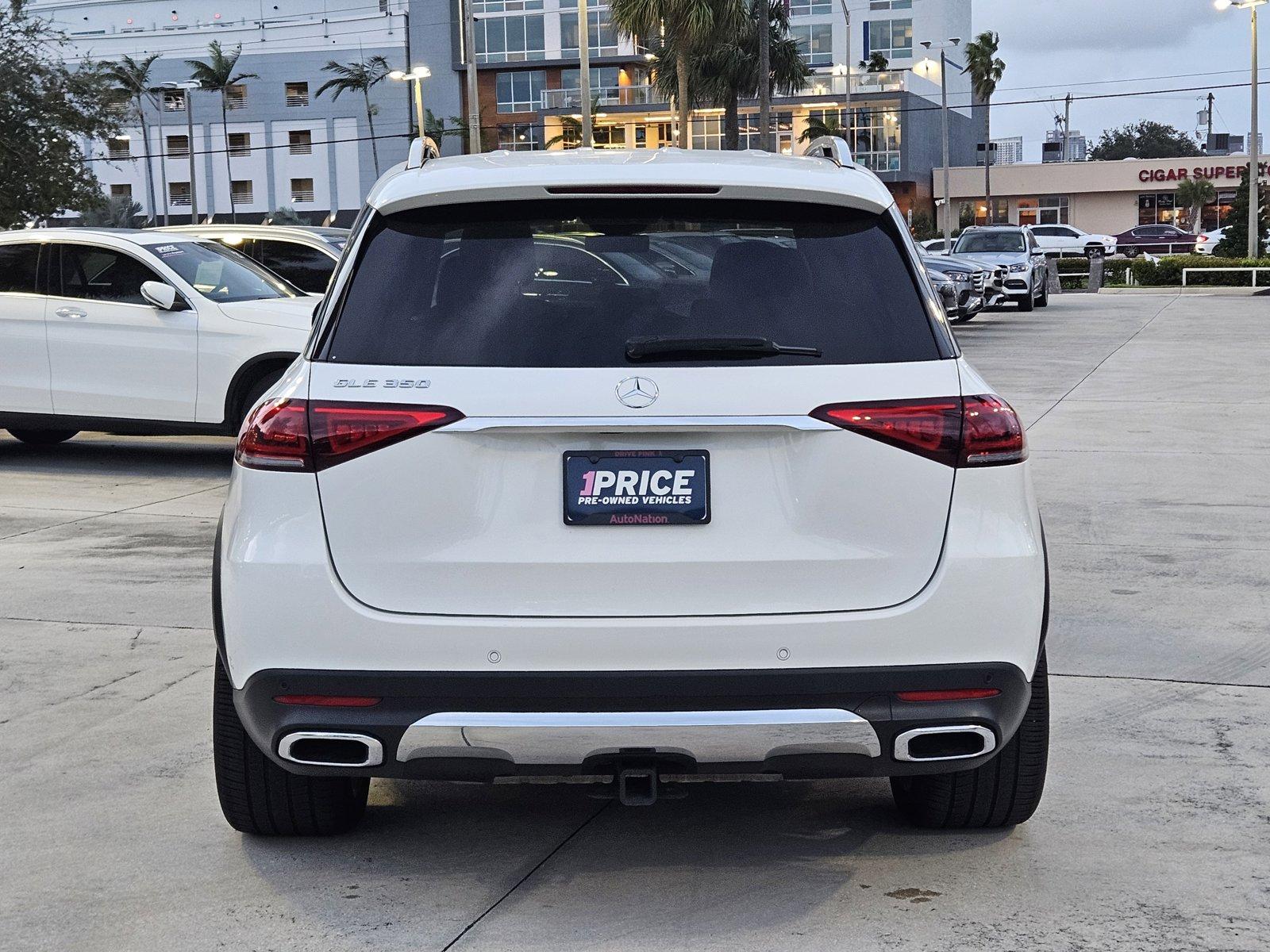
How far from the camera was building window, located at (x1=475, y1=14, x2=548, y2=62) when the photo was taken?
287 feet

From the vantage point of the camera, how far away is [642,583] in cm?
346

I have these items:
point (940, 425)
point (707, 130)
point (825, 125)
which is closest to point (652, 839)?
point (940, 425)

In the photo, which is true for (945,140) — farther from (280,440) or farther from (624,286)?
(280,440)

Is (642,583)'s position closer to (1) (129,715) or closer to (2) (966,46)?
(1) (129,715)

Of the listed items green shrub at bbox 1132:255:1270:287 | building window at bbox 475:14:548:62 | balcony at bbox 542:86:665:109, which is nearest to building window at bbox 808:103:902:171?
balcony at bbox 542:86:665:109

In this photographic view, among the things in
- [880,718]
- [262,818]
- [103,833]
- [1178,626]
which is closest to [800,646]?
[880,718]

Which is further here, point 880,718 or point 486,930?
point 486,930

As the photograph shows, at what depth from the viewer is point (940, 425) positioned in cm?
355

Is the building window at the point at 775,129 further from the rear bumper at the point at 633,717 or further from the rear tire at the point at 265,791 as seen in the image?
the rear bumper at the point at 633,717

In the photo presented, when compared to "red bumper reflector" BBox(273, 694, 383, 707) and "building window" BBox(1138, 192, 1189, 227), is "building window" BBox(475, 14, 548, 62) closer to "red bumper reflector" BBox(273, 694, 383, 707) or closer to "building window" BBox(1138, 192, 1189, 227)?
"building window" BBox(1138, 192, 1189, 227)

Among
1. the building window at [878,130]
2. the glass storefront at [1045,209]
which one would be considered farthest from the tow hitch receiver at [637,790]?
the glass storefront at [1045,209]

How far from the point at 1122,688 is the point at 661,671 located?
284cm

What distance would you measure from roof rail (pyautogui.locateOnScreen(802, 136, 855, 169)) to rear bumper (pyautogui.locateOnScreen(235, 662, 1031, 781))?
1451mm

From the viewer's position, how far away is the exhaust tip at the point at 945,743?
140 inches
